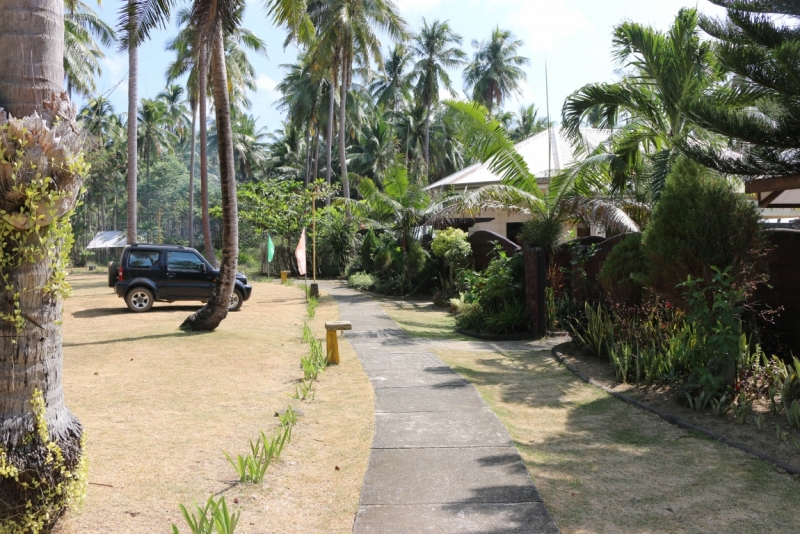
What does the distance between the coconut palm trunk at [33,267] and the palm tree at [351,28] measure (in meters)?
26.8

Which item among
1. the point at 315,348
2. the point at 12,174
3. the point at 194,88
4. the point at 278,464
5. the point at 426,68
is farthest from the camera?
the point at 426,68

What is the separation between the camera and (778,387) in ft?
21.2

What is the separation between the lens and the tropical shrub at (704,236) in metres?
6.97

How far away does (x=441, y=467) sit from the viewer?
5.25 metres

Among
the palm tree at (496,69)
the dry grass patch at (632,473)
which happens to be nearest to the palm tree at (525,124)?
the palm tree at (496,69)

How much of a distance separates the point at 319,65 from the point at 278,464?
87.3 feet

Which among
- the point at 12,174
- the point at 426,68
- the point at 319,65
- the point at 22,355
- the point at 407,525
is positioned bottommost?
the point at 407,525

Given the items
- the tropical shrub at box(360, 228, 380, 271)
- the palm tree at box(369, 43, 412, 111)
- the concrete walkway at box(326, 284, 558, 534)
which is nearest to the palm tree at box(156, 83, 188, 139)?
the palm tree at box(369, 43, 412, 111)

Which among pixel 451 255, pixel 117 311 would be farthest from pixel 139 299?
pixel 451 255

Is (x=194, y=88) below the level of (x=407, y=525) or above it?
above

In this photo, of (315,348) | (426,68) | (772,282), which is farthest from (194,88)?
(772,282)

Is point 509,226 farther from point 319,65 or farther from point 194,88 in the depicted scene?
point 194,88

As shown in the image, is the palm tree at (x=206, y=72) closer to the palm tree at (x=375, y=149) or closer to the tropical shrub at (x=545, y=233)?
the palm tree at (x=375, y=149)

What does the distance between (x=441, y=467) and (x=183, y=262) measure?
524 inches
